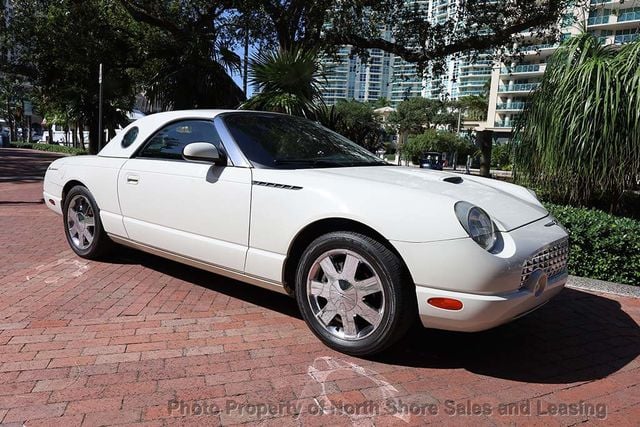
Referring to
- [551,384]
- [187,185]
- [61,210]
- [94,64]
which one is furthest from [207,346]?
[94,64]

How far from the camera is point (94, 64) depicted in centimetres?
1711

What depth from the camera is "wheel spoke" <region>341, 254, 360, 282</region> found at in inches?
116

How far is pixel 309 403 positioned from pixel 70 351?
1.51m

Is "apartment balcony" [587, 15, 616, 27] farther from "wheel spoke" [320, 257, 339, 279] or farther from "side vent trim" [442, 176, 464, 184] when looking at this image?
"wheel spoke" [320, 257, 339, 279]

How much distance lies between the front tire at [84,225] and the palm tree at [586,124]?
4994 mm

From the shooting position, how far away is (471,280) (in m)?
2.61

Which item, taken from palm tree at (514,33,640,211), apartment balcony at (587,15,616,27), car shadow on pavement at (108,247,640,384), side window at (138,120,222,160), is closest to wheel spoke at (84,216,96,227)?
side window at (138,120,222,160)

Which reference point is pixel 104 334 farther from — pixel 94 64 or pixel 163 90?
pixel 94 64

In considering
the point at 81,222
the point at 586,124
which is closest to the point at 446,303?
the point at 81,222

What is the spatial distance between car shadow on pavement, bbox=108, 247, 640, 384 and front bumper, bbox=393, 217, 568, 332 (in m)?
0.40

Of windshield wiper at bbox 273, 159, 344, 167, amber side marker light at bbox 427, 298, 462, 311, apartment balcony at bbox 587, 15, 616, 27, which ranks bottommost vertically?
amber side marker light at bbox 427, 298, 462, 311

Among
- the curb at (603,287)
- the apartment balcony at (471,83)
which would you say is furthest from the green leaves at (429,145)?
the apartment balcony at (471,83)

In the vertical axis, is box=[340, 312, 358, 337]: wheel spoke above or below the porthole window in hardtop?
below

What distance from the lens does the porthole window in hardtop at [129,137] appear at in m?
4.50
